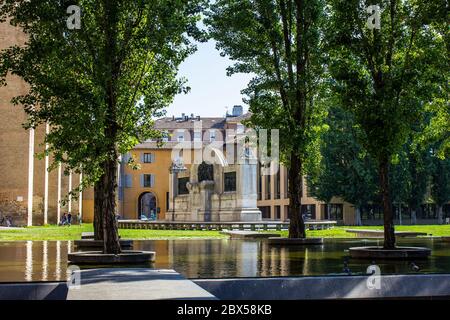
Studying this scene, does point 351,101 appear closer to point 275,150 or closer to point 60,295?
point 275,150

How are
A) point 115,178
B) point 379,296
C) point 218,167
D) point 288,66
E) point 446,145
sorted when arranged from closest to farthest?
1. point 379,296
2. point 115,178
3. point 288,66
4. point 446,145
5. point 218,167

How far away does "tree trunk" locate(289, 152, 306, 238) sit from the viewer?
24266mm

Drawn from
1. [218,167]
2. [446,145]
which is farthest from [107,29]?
[218,167]

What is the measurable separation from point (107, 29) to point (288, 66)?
32.1 feet

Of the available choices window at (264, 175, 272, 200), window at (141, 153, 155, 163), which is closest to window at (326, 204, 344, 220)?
window at (264, 175, 272, 200)

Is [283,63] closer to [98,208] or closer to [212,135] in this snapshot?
[98,208]

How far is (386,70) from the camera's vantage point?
57.6 ft

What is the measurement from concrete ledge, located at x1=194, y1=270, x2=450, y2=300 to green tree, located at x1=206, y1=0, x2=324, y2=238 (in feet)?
41.3

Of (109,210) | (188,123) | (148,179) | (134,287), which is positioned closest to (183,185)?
(109,210)

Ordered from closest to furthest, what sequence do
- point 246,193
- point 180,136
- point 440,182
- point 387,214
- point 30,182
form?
point 387,214 → point 246,193 → point 30,182 → point 440,182 → point 180,136

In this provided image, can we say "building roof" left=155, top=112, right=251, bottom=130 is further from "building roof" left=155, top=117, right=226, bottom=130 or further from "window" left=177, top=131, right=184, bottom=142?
"window" left=177, top=131, right=184, bottom=142

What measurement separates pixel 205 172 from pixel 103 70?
3335 centimetres
